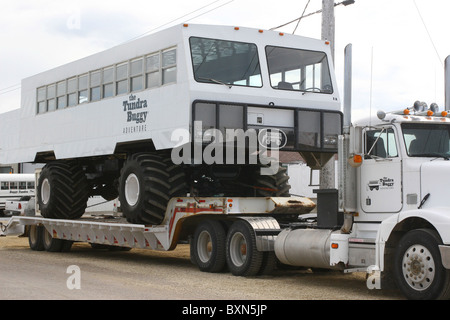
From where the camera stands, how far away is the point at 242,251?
1348cm

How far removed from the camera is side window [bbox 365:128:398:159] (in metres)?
11.1

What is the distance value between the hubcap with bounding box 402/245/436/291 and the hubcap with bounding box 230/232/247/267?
384 cm

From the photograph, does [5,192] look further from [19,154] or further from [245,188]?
[245,188]

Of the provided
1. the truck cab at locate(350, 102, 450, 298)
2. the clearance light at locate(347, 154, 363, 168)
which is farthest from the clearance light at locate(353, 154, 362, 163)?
the truck cab at locate(350, 102, 450, 298)

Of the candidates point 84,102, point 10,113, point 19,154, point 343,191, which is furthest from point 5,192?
point 343,191

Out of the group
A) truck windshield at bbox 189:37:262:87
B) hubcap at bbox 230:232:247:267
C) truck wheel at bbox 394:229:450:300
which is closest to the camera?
truck wheel at bbox 394:229:450:300

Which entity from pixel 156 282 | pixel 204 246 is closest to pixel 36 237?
pixel 204 246

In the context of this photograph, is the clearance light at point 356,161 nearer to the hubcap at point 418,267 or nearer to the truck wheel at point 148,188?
the hubcap at point 418,267

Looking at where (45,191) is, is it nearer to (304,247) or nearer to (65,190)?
(65,190)

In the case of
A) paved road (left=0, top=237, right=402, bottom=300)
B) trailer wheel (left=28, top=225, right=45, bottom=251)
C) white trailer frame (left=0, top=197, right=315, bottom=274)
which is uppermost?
white trailer frame (left=0, top=197, right=315, bottom=274)

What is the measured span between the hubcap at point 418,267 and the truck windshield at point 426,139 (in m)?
1.50

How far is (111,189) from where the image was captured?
1978 centimetres

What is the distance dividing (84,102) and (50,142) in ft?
6.51

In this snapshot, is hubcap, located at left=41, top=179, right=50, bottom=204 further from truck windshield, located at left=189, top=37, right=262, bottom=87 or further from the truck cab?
the truck cab
